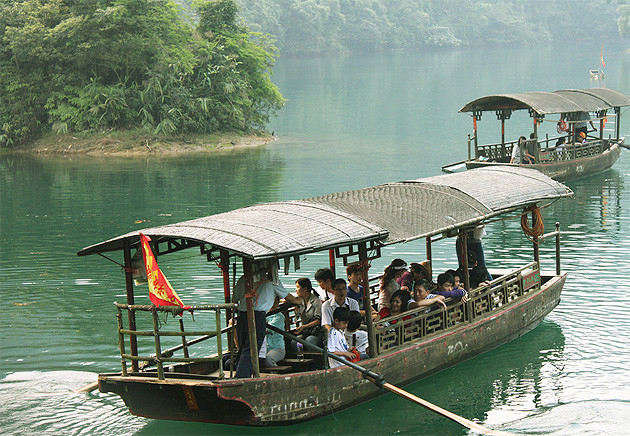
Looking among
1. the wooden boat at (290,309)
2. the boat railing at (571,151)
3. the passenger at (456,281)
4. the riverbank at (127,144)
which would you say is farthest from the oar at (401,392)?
the riverbank at (127,144)

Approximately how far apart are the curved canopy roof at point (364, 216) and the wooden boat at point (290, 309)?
0.05 feet

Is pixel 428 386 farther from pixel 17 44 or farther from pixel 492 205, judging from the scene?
pixel 17 44

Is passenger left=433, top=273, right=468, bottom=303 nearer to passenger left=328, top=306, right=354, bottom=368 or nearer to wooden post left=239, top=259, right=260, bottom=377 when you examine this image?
passenger left=328, top=306, right=354, bottom=368

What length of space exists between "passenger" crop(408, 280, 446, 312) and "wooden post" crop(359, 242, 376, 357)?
0.91m

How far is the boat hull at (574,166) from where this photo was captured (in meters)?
20.4

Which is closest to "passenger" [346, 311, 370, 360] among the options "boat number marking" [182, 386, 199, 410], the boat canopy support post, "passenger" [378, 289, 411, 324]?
"passenger" [378, 289, 411, 324]

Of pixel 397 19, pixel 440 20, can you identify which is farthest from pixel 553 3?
pixel 397 19

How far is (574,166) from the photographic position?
2119 centimetres

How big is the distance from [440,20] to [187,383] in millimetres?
87705

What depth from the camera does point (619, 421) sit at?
26.1ft

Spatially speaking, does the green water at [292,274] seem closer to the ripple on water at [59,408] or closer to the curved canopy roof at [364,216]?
the ripple on water at [59,408]

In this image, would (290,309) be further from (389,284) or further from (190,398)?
(190,398)

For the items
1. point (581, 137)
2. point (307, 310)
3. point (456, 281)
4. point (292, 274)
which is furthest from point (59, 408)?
point (581, 137)

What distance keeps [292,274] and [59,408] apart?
17.9ft
